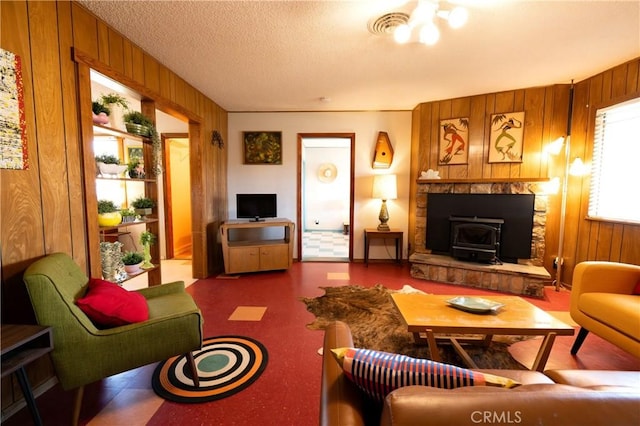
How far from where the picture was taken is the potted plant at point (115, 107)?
2.10 metres

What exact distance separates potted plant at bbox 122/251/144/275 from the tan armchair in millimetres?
3554

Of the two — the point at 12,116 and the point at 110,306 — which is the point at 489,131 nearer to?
the point at 110,306

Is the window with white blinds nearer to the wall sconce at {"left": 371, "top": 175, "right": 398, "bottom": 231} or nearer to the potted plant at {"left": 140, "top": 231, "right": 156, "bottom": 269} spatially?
the wall sconce at {"left": 371, "top": 175, "right": 398, "bottom": 231}

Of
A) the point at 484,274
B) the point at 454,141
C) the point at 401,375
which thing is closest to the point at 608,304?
the point at 484,274

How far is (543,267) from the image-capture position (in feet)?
11.0

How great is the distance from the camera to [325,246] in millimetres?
5750

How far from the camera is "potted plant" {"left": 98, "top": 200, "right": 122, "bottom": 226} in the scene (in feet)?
6.72

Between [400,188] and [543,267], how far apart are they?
82.1 inches

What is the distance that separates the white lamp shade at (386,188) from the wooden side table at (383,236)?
0.53 m

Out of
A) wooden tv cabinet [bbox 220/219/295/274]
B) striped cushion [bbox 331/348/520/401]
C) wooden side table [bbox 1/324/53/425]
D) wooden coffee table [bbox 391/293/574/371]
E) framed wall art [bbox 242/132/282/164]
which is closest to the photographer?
striped cushion [bbox 331/348/520/401]

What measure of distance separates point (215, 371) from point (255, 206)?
2.54m

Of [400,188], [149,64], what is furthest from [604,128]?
[149,64]

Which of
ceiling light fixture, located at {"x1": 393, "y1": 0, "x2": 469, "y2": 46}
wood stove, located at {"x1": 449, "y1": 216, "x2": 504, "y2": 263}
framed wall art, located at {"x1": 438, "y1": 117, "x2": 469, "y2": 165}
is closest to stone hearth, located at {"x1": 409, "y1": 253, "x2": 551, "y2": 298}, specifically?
wood stove, located at {"x1": 449, "y1": 216, "x2": 504, "y2": 263}

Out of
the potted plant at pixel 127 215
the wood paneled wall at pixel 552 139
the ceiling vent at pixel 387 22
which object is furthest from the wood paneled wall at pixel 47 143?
the wood paneled wall at pixel 552 139
